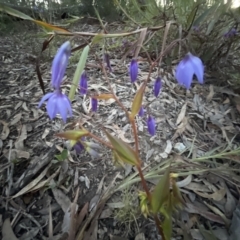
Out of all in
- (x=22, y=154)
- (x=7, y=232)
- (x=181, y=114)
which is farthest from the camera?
(x=181, y=114)

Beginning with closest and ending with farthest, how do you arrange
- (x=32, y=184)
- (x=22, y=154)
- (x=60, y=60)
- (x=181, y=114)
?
(x=60, y=60), (x=32, y=184), (x=22, y=154), (x=181, y=114)

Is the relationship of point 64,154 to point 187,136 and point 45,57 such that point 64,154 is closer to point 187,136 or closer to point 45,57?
point 187,136

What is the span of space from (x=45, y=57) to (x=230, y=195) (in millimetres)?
1434

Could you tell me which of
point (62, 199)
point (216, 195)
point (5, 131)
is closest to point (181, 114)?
point (216, 195)

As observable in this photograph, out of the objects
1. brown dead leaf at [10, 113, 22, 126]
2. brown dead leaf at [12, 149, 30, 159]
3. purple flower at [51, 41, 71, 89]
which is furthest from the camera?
brown dead leaf at [10, 113, 22, 126]

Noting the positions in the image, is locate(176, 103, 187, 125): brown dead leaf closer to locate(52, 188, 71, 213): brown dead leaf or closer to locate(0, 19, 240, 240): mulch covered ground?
locate(0, 19, 240, 240): mulch covered ground

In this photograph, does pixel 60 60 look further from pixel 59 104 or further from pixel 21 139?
pixel 21 139

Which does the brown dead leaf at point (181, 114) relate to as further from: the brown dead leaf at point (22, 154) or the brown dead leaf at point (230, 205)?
the brown dead leaf at point (22, 154)

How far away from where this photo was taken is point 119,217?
3.19 feet

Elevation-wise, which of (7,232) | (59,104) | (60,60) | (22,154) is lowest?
(7,232)

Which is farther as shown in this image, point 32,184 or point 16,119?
point 16,119

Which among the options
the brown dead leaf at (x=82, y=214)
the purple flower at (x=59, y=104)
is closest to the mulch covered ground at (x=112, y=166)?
the brown dead leaf at (x=82, y=214)

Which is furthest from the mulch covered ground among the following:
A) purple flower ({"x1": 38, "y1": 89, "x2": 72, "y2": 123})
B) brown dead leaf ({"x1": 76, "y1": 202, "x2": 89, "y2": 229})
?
purple flower ({"x1": 38, "y1": 89, "x2": 72, "y2": 123})

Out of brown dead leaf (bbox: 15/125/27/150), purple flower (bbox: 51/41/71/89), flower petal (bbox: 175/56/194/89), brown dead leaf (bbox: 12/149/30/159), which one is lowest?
brown dead leaf (bbox: 12/149/30/159)
